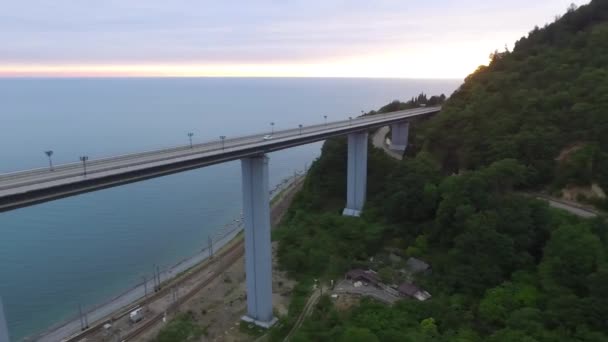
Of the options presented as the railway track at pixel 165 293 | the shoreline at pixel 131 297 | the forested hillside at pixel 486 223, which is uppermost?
the forested hillside at pixel 486 223

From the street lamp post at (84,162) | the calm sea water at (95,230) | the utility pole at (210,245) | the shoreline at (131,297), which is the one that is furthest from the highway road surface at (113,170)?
the calm sea water at (95,230)

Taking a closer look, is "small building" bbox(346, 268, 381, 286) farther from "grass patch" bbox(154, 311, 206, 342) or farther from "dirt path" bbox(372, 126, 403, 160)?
"dirt path" bbox(372, 126, 403, 160)

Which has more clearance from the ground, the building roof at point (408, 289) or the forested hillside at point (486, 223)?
the forested hillside at point (486, 223)

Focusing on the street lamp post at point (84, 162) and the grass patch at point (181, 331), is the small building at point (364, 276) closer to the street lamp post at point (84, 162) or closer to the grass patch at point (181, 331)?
the grass patch at point (181, 331)

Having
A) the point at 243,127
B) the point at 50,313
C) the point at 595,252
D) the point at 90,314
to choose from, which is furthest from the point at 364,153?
the point at 243,127

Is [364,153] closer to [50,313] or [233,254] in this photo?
[233,254]

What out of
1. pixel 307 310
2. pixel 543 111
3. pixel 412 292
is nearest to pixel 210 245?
pixel 307 310

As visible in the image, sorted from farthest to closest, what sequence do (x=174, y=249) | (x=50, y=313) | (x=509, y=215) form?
(x=174, y=249) → (x=50, y=313) → (x=509, y=215)
